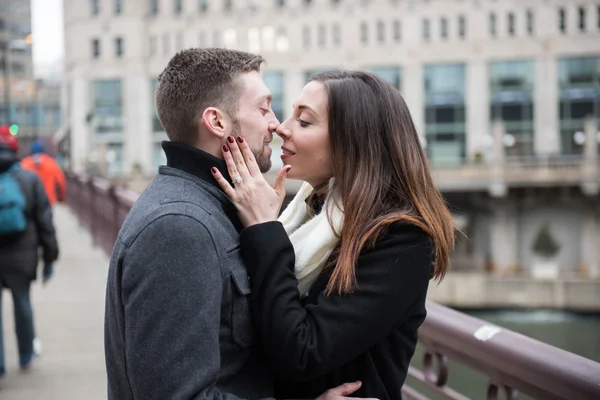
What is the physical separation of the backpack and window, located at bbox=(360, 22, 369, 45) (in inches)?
1993

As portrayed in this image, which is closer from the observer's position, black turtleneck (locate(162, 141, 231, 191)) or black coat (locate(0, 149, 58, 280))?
black turtleneck (locate(162, 141, 231, 191))

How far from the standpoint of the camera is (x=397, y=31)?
54.5 meters

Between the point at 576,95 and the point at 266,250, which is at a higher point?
the point at 576,95

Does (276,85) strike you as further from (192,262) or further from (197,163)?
(192,262)

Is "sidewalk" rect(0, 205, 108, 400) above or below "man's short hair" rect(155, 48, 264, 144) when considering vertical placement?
below

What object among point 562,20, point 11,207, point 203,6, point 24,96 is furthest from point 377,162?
point 24,96

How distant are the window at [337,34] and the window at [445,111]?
6.66 meters

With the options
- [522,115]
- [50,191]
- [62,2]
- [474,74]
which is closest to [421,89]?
[474,74]

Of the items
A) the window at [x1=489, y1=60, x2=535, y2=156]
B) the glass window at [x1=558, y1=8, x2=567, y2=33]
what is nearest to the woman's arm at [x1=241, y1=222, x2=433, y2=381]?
the window at [x1=489, y1=60, x2=535, y2=156]

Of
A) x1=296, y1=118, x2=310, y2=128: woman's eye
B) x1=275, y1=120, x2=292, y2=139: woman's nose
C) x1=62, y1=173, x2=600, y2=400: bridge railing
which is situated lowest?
x1=62, y1=173, x2=600, y2=400: bridge railing

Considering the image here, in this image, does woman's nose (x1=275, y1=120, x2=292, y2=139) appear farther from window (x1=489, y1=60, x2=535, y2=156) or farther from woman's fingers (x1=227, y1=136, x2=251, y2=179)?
window (x1=489, y1=60, x2=535, y2=156)

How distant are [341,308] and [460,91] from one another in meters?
52.6

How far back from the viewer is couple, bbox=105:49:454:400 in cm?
198

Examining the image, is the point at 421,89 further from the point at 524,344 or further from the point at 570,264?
the point at 524,344
